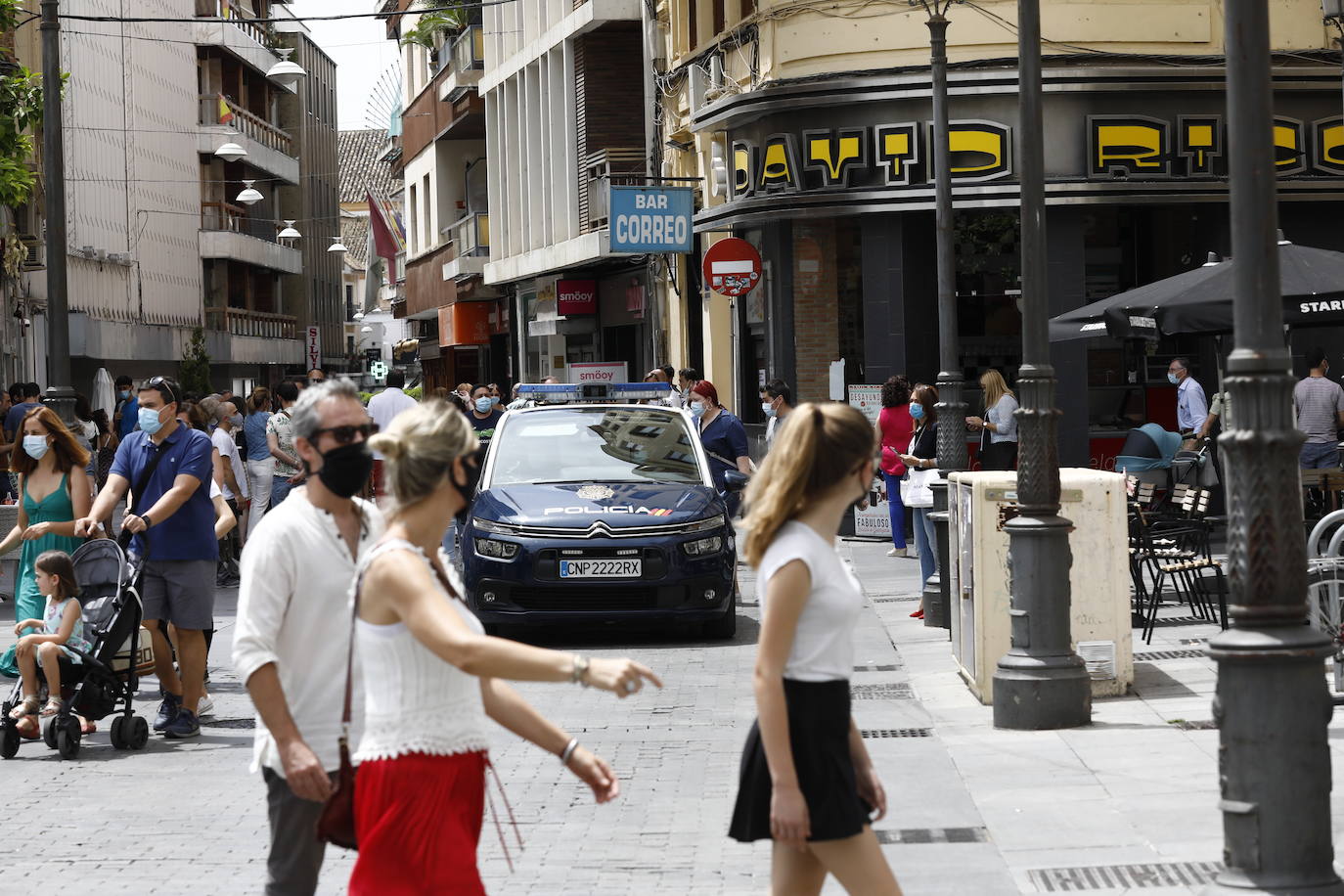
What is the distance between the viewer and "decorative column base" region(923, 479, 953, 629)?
47.3 ft

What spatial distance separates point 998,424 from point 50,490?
34.3 feet

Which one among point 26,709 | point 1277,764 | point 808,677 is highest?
point 808,677

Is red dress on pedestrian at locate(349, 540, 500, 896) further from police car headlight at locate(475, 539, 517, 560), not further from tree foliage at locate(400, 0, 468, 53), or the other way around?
tree foliage at locate(400, 0, 468, 53)

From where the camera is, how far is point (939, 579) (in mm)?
14945

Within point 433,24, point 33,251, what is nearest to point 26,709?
point 33,251

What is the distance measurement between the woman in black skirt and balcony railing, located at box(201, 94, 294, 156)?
62125 mm

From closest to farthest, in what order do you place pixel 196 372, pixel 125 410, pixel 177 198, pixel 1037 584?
pixel 1037 584 < pixel 125 410 < pixel 196 372 < pixel 177 198

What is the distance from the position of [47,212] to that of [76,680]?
9655mm

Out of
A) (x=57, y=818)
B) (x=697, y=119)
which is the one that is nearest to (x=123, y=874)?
(x=57, y=818)

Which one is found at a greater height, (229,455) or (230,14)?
(230,14)

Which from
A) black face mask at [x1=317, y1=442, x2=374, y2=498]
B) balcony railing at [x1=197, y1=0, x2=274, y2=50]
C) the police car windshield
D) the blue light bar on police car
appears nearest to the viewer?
black face mask at [x1=317, y1=442, x2=374, y2=498]

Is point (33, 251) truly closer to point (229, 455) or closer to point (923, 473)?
point (229, 455)

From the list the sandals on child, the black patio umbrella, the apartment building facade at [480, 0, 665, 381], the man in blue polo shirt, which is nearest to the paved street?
the sandals on child

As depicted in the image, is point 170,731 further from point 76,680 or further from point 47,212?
point 47,212
